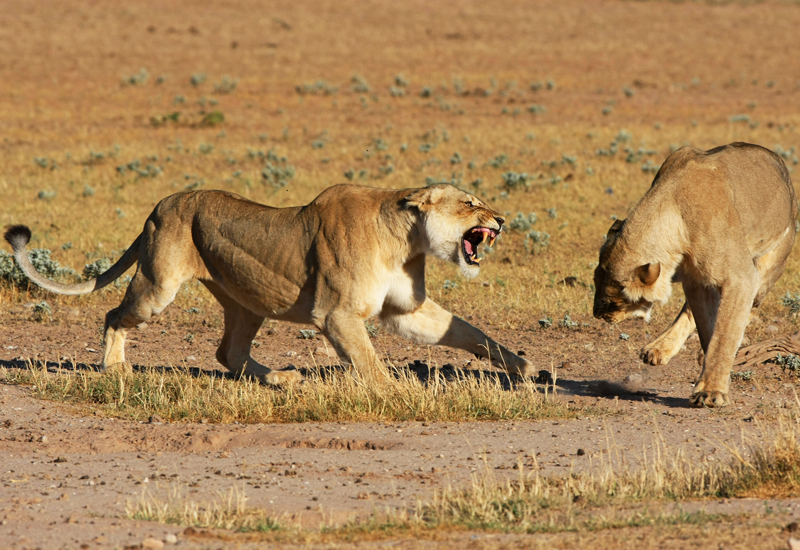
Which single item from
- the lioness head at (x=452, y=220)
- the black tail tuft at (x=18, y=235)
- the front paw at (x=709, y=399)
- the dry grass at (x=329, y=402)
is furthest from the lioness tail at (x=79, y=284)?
the front paw at (x=709, y=399)

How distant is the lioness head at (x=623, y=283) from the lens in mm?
6914

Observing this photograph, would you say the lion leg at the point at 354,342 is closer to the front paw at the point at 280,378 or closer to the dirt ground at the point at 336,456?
the dirt ground at the point at 336,456

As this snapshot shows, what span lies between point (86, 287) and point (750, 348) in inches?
211

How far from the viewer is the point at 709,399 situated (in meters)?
Result: 6.79

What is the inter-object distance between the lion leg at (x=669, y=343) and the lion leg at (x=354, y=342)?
1.89m

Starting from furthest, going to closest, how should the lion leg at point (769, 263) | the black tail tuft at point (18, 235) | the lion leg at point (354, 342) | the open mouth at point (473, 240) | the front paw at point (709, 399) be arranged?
the lion leg at point (769, 263) < the black tail tuft at point (18, 235) < the open mouth at point (473, 240) < the lion leg at point (354, 342) < the front paw at point (709, 399)

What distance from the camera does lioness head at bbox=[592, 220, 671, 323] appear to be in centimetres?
691

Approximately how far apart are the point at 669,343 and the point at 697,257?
2.39ft

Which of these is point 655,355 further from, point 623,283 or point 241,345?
point 241,345

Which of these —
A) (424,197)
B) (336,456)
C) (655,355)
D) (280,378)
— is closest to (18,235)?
(280,378)

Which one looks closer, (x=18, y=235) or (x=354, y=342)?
(x=354, y=342)

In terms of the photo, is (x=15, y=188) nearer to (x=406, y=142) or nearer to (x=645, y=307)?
(x=406, y=142)

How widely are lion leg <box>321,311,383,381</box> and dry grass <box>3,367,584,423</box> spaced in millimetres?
107

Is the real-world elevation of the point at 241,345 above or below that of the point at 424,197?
below
